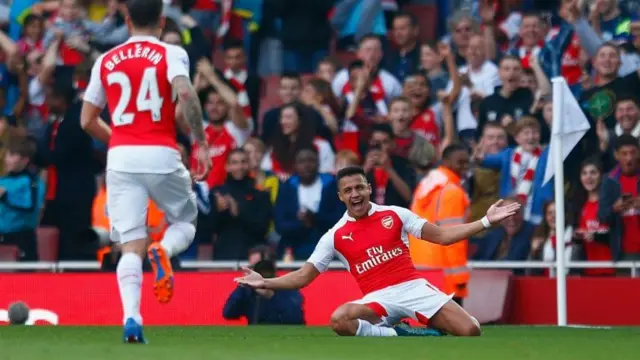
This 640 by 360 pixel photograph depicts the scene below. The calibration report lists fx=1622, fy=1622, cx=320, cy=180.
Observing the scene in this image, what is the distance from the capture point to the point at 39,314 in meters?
16.7

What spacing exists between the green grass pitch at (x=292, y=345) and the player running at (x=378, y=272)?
0.30 m

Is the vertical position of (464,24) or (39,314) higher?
(464,24)

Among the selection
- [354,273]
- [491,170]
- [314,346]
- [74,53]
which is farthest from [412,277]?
→ [74,53]

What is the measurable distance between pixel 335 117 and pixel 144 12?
28.0 feet

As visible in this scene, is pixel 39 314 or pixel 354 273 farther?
pixel 39 314

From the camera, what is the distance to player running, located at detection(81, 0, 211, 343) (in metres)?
11.5

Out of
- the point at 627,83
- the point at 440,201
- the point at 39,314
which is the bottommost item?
the point at 39,314

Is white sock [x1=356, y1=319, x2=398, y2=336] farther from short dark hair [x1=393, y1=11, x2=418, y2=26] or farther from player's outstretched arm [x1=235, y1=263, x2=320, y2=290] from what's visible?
short dark hair [x1=393, y1=11, x2=418, y2=26]

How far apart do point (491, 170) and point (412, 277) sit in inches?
185

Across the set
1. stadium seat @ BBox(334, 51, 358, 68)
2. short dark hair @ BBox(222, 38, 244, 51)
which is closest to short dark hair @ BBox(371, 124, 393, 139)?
short dark hair @ BBox(222, 38, 244, 51)

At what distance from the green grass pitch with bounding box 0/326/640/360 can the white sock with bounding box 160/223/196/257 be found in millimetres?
694

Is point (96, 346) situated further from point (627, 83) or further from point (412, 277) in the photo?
point (627, 83)

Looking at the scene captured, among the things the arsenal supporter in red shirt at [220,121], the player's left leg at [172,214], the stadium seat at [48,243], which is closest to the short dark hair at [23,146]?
the stadium seat at [48,243]

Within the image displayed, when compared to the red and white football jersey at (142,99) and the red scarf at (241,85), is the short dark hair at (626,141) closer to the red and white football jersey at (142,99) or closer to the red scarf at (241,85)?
the red scarf at (241,85)
